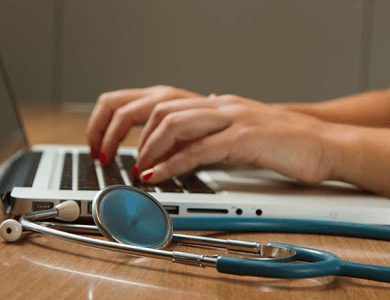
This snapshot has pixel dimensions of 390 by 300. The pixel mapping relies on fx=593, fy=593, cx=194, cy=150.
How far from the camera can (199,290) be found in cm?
34

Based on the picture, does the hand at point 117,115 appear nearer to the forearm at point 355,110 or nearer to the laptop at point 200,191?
the laptop at point 200,191

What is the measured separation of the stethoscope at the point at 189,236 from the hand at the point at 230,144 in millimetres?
201

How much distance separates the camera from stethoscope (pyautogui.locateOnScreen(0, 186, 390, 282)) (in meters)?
0.36

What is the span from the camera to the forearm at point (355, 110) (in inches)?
45.5

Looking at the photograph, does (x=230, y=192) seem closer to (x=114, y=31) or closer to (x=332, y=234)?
(x=332, y=234)

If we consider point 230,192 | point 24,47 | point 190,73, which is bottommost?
point 190,73

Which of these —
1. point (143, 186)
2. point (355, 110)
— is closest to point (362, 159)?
point (143, 186)

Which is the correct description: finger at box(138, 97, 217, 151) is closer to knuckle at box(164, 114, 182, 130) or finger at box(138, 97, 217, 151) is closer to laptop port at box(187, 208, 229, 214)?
knuckle at box(164, 114, 182, 130)

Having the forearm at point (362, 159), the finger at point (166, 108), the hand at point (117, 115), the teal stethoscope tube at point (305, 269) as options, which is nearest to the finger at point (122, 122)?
the hand at point (117, 115)

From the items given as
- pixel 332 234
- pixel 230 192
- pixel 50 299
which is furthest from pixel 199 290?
pixel 230 192

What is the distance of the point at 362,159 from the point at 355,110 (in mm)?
508

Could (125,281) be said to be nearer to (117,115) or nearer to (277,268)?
(277,268)

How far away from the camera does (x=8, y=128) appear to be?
1010mm

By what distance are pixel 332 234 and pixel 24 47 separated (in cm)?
373
